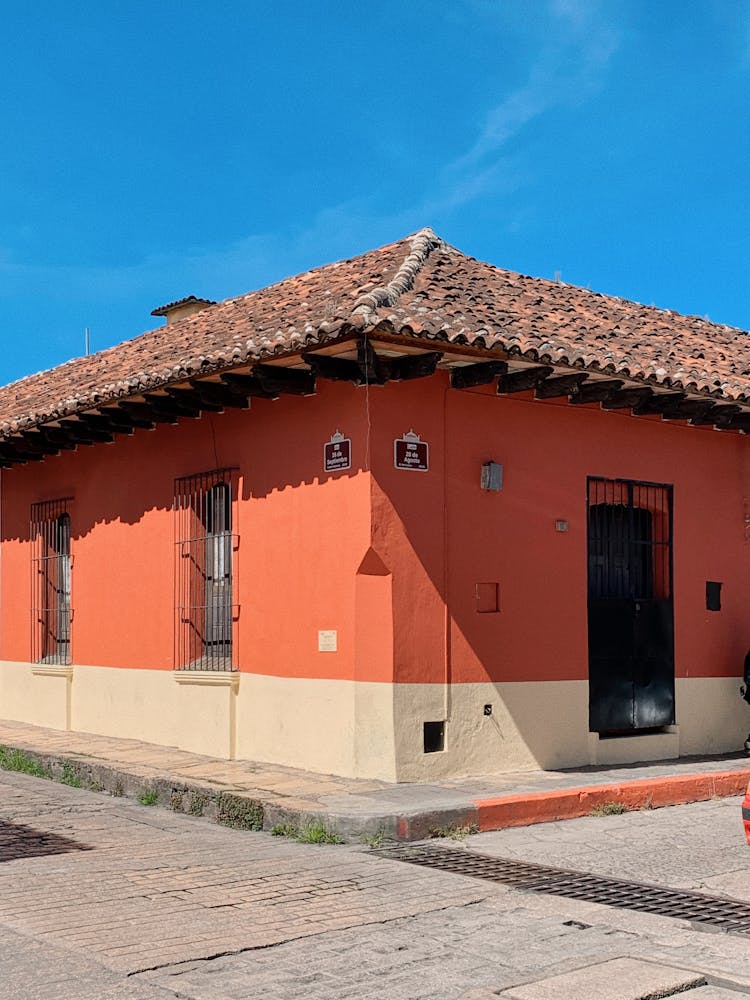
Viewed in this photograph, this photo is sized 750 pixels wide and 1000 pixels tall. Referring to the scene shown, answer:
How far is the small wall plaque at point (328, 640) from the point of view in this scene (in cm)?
1014

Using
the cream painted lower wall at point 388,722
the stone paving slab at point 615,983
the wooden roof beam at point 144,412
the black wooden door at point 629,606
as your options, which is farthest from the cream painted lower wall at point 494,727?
the stone paving slab at point 615,983

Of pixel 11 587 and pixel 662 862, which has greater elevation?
pixel 11 587

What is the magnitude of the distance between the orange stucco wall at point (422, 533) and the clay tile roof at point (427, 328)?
0.69 metres

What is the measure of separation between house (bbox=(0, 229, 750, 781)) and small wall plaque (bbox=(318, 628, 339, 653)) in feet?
0.10

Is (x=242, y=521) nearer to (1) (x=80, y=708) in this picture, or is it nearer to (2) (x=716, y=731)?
(1) (x=80, y=708)

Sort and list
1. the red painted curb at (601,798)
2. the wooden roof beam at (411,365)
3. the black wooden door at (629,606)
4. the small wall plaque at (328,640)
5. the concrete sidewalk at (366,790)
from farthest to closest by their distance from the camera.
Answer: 1. the black wooden door at (629,606)
2. the small wall plaque at (328,640)
3. the wooden roof beam at (411,365)
4. the red painted curb at (601,798)
5. the concrete sidewalk at (366,790)

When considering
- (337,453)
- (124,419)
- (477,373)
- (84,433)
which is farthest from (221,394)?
(84,433)

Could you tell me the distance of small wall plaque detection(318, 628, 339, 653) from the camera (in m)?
10.1

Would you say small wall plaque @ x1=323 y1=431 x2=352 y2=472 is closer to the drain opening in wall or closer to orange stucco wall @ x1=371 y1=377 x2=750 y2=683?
orange stucco wall @ x1=371 y1=377 x2=750 y2=683

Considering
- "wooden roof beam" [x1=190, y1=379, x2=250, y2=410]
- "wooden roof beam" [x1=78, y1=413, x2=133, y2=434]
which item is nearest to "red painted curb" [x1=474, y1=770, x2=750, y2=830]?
"wooden roof beam" [x1=190, y1=379, x2=250, y2=410]

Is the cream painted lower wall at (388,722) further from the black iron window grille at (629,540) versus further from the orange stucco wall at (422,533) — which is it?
the black iron window grille at (629,540)

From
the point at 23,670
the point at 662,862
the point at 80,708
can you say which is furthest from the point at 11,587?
the point at 662,862

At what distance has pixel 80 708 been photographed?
45.8 feet

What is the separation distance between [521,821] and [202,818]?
2401 mm
